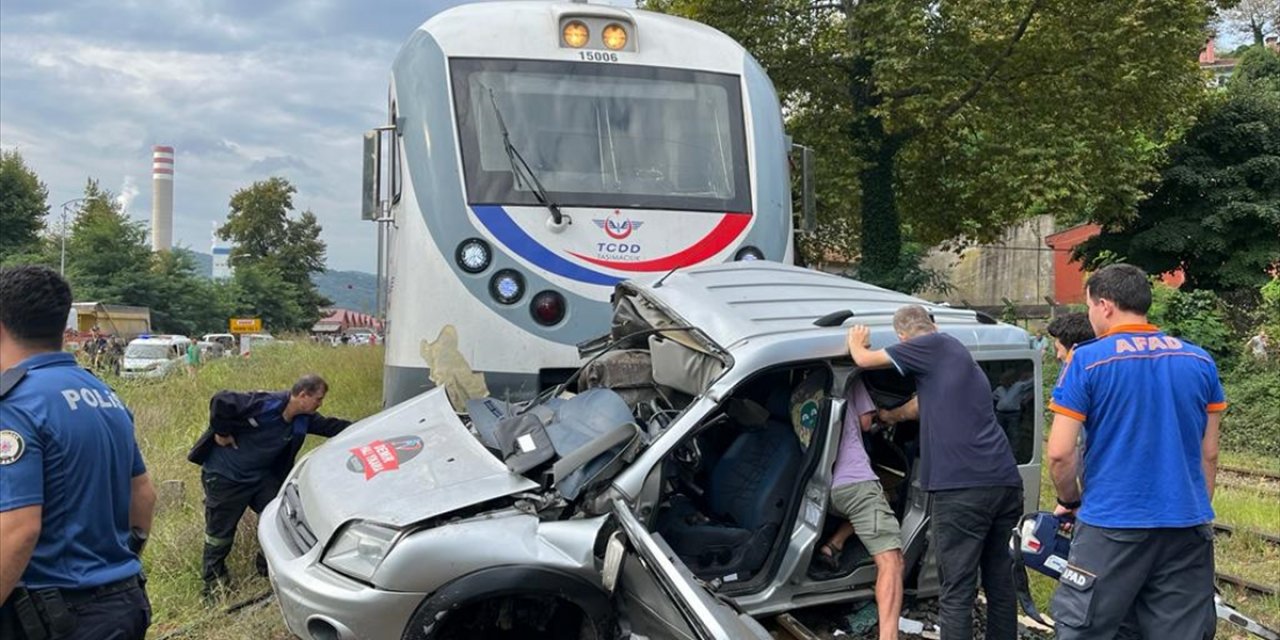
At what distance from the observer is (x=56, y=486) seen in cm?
262

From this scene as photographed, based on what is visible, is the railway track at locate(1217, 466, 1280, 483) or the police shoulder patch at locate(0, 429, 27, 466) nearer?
the police shoulder patch at locate(0, 429, 27, 466)

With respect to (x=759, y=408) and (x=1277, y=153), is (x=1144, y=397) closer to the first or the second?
(x=759, y=408)

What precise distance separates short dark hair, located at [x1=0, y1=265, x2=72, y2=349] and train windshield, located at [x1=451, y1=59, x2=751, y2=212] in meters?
3.34

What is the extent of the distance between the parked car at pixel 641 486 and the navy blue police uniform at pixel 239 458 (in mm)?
895

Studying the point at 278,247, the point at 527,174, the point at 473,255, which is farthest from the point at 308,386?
the point at 278,247

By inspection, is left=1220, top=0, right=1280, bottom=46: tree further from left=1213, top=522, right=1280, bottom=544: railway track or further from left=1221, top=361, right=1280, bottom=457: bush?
left=1213, top=522, right=1280, bottom=544: railway track

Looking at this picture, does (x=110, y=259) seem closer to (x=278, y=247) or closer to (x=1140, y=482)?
(x=278, y=247)

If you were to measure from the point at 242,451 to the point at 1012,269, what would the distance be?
1604 inches

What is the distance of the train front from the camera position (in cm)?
594

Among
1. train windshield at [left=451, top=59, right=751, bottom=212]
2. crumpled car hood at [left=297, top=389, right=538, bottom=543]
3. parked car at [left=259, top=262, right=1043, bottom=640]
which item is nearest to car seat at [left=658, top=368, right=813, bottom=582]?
parked car at [left=259, top=262, right=1043, bottom=640]

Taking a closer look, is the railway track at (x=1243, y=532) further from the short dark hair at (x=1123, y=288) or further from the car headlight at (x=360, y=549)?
the car headlight at (x=360, y=549)

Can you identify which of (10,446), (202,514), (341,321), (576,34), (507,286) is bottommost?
(341,321)

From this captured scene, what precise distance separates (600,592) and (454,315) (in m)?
2.69

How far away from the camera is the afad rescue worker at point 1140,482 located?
11.8 feet
